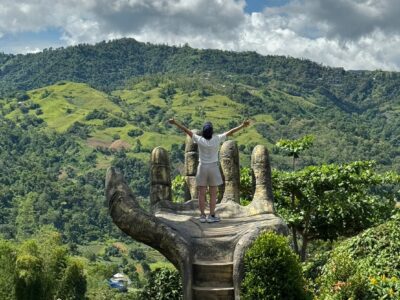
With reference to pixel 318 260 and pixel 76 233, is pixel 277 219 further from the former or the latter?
pixel 76 233

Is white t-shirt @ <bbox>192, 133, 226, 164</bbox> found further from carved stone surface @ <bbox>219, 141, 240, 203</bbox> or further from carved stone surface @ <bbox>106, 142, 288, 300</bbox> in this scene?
carved stone surface @ <bbox>219, 141, 240, 203</bbox>

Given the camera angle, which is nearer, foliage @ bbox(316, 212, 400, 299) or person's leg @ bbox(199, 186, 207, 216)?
foliage @ bbox(316, 212, 400, 299)

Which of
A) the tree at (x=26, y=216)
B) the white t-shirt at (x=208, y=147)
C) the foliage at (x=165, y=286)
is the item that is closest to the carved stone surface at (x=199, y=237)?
→ the white t-shirt at (x=208, y=147)

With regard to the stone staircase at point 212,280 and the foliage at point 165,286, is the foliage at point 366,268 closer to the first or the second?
the stone staircase at point 212,280

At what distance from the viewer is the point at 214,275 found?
12398 millimetres

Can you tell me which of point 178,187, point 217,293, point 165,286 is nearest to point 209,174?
point 217,293

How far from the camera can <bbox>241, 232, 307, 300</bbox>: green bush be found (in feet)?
37.2

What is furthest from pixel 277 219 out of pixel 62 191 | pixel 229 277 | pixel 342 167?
pixel 62 191

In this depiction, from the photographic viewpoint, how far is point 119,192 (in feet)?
42.7

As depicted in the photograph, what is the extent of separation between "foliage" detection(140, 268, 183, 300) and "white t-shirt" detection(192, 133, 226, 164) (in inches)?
139

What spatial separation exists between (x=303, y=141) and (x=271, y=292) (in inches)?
411

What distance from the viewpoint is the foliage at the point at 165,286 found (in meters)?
15.8

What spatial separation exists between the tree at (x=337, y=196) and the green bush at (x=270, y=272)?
8.01 m

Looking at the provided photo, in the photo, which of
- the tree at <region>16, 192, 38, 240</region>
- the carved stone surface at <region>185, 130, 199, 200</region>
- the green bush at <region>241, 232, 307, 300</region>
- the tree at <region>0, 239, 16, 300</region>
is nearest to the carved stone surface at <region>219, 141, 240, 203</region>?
the carved stone surface at <region>185, 130, 199, 200</region>
